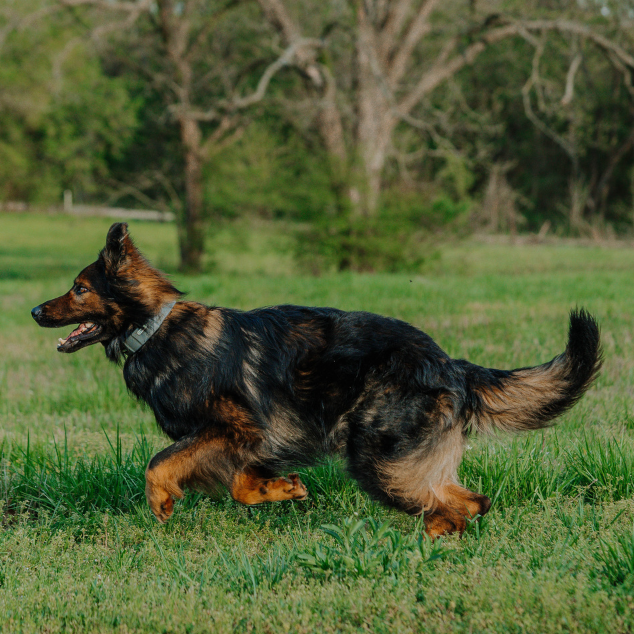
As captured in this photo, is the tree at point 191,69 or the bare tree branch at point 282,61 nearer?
the bare tree branch at point 282,61

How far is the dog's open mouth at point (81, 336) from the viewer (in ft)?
11.9

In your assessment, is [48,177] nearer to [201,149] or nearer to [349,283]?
[201,149]

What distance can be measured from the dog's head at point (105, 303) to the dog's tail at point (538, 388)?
5.74ft

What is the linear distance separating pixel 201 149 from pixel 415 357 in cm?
1680

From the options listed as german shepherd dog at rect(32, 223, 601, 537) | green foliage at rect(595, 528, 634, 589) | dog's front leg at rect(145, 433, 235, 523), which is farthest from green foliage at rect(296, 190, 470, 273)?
green foliage at rect(595, 528, 634, 589)

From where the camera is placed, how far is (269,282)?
546 inches

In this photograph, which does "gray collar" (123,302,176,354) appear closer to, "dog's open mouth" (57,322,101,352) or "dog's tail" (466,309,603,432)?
"dog's open mouth" (57,322,101,352)

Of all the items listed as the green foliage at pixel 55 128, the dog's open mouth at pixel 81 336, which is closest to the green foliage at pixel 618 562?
the dog's open mouth at pixel 81 336

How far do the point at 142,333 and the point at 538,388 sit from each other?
6.66ft

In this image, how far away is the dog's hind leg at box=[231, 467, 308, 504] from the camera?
3.47m

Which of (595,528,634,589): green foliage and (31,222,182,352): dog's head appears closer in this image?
(595,528,634,589): green foliage

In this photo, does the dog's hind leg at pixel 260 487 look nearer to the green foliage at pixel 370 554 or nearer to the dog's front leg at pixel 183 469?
the dog's front leg at pixel 183 469

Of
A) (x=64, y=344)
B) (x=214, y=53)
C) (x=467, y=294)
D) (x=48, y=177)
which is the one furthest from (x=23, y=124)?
(x=64, y=344)

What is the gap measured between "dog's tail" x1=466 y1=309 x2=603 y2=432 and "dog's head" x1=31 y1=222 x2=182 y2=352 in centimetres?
175
